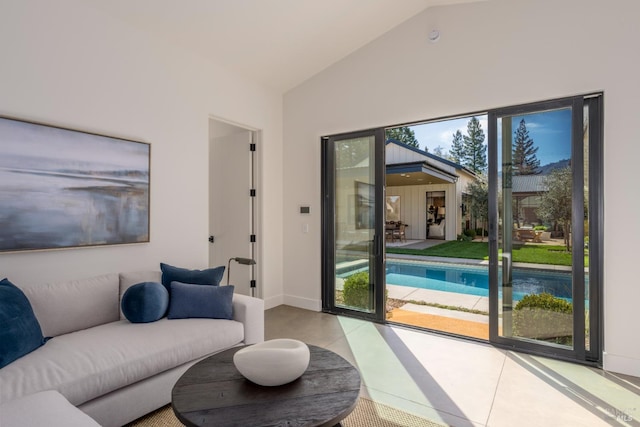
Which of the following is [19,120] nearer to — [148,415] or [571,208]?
[148,415]

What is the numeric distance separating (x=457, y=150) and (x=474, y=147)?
2.13 feet

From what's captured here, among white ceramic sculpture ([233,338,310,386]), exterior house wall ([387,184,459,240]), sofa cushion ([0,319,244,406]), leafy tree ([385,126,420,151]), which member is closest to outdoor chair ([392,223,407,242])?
exterior house wall ([387,184,459,240])

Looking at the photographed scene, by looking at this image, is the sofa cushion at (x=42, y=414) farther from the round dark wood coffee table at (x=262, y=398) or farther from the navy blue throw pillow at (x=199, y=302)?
the navy blue throw pillow at (x=199, y=302)

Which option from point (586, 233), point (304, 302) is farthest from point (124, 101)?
point (586, 233)

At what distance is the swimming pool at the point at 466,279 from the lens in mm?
3232

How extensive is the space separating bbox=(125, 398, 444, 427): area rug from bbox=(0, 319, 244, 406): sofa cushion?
0.29 metres

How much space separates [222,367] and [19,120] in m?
2.33

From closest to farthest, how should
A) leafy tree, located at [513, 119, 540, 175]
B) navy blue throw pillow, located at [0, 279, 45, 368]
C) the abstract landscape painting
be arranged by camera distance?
navy blue throw pillow, located at [0, 279, 45, 368]
the abstract landscape painting
leafy tree, located at [513, 119, 540, 175]

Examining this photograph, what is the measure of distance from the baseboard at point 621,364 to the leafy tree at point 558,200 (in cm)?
93

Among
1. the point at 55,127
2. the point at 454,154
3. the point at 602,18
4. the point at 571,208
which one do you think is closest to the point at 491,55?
the point at 602,18

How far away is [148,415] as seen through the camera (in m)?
2.28

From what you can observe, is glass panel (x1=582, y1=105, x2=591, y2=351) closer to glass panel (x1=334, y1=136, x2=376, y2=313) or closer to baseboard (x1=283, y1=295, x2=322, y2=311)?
glass panel (x1=334, y1=136, x2=376, y2=313)

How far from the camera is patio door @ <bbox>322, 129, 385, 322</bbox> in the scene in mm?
4293

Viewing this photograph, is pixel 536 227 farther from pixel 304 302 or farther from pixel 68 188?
pixel 68 188
